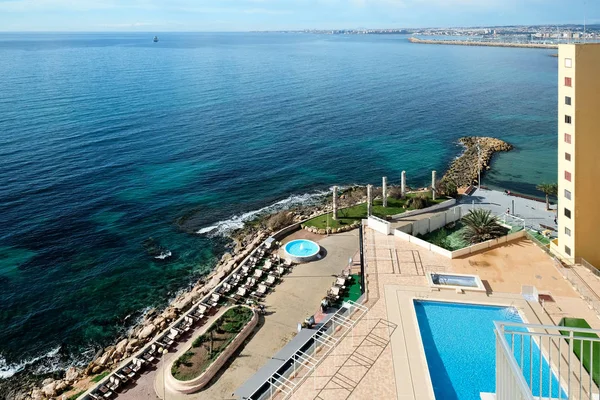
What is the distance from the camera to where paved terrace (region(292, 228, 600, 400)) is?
69.1ft

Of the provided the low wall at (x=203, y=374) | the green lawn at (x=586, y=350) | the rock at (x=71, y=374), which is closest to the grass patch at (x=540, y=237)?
the green lawn at (x=586, y=350)

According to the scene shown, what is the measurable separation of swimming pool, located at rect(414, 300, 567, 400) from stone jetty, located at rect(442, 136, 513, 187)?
28.4 m

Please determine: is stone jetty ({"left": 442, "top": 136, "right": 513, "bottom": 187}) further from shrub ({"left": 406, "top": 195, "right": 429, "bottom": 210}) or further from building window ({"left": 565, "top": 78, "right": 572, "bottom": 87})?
building window ({"left": 565, "top": 78, "right": 572, "bottom": 87})

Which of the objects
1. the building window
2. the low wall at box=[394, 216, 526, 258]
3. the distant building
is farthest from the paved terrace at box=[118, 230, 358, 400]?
the building window

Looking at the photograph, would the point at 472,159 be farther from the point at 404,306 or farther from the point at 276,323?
Result: the point at 276,323

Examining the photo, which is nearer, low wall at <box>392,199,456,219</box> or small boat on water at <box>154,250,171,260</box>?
small boat on water at <box>154,250,171,260</box>

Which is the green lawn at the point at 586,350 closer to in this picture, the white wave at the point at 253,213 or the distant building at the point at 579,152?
the distant building at the point at 579,152

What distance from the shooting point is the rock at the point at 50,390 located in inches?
998

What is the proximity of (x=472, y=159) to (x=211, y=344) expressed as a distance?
4771 centimetres

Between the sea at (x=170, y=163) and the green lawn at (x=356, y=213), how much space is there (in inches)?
329

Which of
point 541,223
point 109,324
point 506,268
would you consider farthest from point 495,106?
point 109,324

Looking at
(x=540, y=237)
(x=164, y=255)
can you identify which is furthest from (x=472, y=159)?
(x=164, y=255)

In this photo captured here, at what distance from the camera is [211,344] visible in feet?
87.4

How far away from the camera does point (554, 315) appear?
82.1 feet
